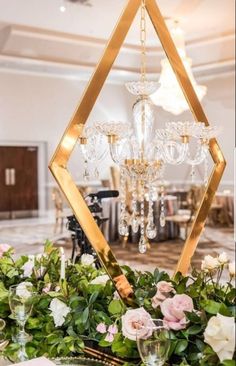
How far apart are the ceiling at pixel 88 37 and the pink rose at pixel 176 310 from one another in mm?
4881

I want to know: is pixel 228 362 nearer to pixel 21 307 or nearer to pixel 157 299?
pixel 157 299

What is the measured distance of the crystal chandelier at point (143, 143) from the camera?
189cm

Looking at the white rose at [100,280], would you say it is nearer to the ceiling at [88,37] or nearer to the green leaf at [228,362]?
the green leaf at [228,362]

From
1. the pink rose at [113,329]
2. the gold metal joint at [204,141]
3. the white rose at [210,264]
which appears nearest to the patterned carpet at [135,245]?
the gold metal joint at [204,141]

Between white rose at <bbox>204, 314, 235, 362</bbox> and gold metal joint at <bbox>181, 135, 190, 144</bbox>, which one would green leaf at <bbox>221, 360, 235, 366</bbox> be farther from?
gold metal joint at <bbox>181, 135, 190, 144</bbox>

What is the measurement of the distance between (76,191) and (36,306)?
0.38 meters

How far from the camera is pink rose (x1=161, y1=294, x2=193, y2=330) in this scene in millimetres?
1118

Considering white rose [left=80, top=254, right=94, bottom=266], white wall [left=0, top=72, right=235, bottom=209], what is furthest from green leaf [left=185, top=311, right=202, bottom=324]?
white wall [left=0, top=72, right=235, bottom=209]

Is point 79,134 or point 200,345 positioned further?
point 79,134

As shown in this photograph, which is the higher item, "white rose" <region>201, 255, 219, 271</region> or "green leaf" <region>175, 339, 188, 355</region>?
"white rose" <region>201, 255, 219, 271</region>

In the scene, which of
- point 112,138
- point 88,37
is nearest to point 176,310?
point 112,138

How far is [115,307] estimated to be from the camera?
130 cm

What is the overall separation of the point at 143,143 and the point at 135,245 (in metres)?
4.59

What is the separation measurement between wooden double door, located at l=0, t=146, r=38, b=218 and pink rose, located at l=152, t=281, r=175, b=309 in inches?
307
